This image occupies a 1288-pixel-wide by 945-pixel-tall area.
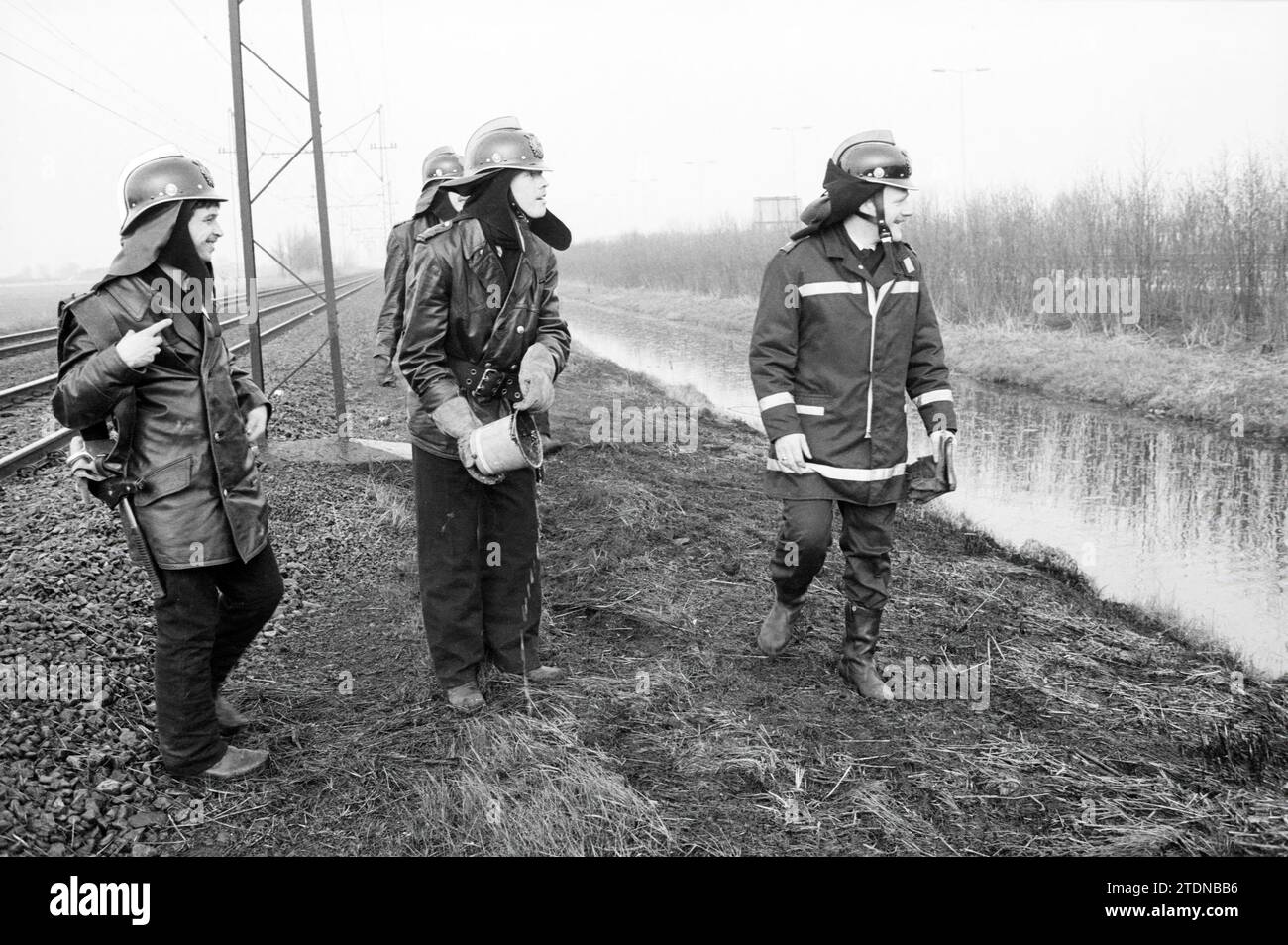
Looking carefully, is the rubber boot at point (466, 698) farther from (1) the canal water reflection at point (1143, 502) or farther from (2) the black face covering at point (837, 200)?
(1) the canal water reflection at point (1143, 502)

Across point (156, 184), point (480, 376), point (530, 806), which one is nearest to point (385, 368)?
point (480, 376)

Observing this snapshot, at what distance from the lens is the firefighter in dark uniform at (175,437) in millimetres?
3271

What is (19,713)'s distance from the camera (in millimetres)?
3750

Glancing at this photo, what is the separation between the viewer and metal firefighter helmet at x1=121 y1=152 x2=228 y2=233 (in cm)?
338

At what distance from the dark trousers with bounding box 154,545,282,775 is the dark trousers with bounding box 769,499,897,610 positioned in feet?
6.38

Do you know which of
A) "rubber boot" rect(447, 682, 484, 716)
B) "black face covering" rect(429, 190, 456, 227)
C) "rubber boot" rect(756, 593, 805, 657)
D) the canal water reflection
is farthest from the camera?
"black face covering" rect(429, 190, 456, 227)

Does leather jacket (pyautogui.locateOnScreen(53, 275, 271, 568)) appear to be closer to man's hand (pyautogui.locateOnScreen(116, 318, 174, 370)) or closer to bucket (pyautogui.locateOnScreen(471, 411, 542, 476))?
man's hand (pyautogui.locateOnScreen(116, 318, 174, 370))

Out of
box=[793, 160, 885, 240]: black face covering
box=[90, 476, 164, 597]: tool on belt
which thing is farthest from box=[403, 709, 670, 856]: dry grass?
box=[793, 160, 885, 240]: black face covering

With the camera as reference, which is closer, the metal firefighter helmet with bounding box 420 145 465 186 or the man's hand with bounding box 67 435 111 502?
the man's hand with bounding box 67 435 111 502

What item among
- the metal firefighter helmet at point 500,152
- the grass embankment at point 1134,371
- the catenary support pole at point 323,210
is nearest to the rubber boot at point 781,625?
the metal firefighter helmet at point 500,152

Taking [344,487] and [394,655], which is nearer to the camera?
[394,655]
